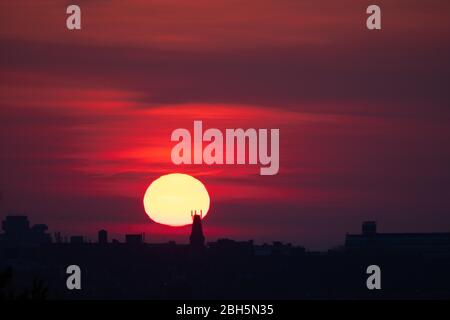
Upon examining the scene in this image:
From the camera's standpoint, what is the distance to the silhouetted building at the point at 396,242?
16550 centimetres

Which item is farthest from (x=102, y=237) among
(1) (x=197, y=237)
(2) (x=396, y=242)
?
(2) (x=396, y=242)

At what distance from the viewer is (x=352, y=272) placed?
142625mm

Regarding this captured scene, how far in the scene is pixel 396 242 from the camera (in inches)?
6914

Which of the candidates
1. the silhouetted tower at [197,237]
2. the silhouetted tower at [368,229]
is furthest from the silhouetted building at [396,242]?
the silhouetted tower at [197,237]

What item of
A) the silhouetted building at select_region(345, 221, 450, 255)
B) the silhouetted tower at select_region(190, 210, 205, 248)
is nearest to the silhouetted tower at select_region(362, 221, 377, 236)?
the silhouetted building at select_region(345, 221, 450, 255)

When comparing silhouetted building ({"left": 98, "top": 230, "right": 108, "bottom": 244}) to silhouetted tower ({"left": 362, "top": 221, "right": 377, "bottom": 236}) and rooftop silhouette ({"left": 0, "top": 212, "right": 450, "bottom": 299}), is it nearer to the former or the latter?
rooftop silhouette ({"left": 0, "top": 212, "right": 450, "bottom": 299})

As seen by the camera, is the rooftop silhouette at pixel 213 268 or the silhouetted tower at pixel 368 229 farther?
the silhouetted tower at pixel 368 229

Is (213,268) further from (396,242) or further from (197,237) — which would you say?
(396,242)

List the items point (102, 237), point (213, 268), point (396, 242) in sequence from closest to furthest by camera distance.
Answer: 1. point (102, 237)
2. point (213, 268)
3. point (396, 242)

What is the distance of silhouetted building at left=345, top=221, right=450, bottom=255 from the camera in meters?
166

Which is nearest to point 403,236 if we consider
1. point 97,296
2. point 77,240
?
point 77,240

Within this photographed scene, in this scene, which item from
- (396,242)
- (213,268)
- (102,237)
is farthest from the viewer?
(396,242)

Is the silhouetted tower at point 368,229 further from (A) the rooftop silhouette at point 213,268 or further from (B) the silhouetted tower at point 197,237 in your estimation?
(B) the silhouetted tower at point 197,237
